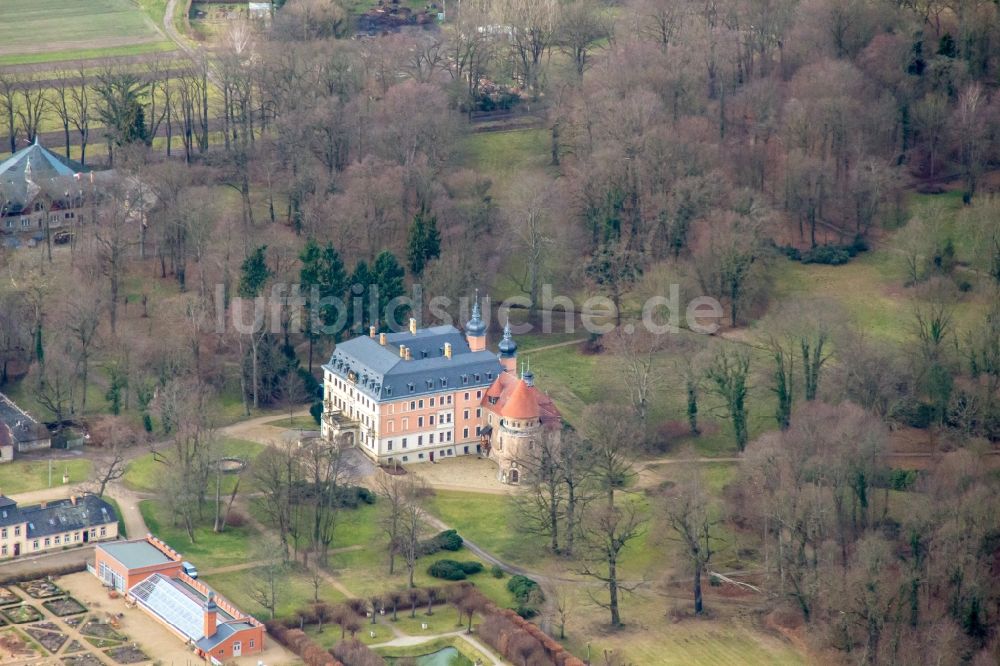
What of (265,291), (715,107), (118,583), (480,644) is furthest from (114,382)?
(715,107)

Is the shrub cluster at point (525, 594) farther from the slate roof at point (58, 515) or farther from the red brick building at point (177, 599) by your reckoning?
the slate roof at point (58, 515)

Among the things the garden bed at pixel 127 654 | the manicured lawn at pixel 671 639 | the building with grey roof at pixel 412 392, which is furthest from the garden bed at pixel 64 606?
the manicured lawn at pixel 671 639

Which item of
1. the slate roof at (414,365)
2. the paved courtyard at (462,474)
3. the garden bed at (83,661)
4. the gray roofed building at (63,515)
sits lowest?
the garden bed at (83,661)

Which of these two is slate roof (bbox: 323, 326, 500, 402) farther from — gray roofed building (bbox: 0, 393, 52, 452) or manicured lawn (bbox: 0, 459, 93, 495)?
gray roofed building (bbox: 0, 393, 52, 452)

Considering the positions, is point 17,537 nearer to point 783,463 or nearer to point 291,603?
point 291,603

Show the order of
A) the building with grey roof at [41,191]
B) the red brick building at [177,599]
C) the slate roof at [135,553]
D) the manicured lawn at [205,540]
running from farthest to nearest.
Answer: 1. the building with grey roof at [41,191]
2. the manicured lawn at [205,540]
3. the slate roof at [135,553]
4. the red brick building at [177,599]

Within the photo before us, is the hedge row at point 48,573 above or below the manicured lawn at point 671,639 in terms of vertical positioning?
above
